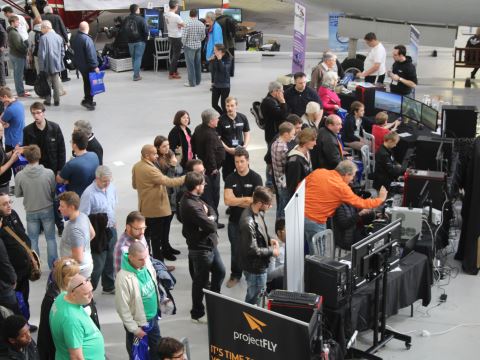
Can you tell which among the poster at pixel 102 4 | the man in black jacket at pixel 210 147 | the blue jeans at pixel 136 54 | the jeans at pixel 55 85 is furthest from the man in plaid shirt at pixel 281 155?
the poster at pixel 102 4

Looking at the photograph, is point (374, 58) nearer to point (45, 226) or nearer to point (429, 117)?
point (429, 117)

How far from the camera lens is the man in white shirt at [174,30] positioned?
15.9 metres

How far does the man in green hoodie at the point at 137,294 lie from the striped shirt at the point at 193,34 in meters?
10.1

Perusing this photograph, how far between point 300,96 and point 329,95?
953 mm

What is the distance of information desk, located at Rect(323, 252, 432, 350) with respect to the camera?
617 cm

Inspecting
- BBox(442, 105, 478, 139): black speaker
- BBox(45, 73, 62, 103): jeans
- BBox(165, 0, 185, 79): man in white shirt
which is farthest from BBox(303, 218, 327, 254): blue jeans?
BBox(165, 0, 185, 79): man in white shirt

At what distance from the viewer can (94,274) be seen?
710 centimetres

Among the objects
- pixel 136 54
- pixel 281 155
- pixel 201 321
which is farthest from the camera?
pixel 136 54

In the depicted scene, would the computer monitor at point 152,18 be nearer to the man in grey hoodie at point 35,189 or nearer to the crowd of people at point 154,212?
the crowd of people at point 154,212

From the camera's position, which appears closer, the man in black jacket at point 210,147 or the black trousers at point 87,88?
the man in black jacket at point 210,147

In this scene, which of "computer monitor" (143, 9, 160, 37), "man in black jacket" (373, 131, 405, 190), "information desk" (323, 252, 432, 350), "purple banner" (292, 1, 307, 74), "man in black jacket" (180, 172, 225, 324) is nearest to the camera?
"information desk" (323, 252, 432, 350)

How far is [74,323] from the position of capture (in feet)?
16.0

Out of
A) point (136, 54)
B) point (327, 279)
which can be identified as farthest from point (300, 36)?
point (327, 279)

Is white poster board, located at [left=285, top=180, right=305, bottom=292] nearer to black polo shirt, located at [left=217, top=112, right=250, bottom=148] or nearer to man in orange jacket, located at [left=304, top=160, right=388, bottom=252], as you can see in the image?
man in orange jacket, located at [left=304, top=160, right=388, bottom=252]
